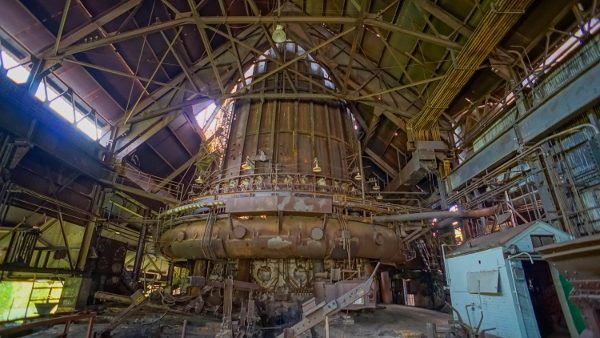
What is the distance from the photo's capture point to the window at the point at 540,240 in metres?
6.51

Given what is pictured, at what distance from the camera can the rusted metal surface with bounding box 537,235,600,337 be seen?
127 inches

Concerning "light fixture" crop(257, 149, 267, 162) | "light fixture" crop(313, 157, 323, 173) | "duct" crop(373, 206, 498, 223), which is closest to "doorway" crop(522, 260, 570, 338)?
"duct" crop(373, 206, 498, 223)

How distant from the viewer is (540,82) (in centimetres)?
860

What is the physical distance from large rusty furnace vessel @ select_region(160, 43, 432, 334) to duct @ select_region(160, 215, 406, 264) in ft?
0.12

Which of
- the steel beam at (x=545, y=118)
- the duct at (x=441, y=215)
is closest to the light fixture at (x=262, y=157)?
the duct at (x=441, y=215)

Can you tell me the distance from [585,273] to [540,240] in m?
3.87

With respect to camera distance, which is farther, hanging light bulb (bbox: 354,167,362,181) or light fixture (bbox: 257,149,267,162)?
hanging light bulb (bbox: 354,167,362,181)

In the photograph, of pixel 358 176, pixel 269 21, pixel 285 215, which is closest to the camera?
pixel 285 215

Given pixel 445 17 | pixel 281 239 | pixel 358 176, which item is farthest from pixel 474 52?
pixel 281 239

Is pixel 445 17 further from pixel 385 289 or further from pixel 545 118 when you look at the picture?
pixel 385 289

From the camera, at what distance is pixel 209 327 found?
7754mm

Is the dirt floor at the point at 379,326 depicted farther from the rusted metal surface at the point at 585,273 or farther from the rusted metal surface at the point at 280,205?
the rusted metal surface at the point at 585,273

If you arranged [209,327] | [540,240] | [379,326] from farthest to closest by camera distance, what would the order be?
[379,326] → [209,327] → [540,240]

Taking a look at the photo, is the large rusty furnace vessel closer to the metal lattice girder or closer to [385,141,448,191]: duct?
[385,141,448,191]: duct
